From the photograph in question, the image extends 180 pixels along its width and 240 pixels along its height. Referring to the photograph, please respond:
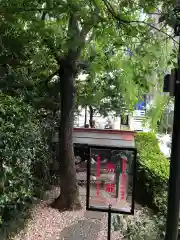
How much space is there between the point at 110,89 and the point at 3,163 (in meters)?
5.88

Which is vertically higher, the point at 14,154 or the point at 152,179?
the point at 14,154

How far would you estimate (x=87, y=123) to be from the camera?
14.0m

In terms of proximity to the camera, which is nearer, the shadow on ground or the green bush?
the green bush

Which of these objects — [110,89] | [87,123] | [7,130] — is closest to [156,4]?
[7,130]

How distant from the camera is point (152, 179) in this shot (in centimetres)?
706

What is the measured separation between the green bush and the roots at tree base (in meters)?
1.51

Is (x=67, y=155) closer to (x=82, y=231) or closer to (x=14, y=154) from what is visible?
(x=82, y=231)

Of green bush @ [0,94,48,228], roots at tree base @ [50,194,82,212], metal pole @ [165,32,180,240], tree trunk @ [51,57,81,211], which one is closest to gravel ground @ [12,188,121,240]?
roots at tree base @ [50,194,82,212]

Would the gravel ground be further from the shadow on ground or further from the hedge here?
the hedge

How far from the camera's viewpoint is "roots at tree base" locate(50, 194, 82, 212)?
700cm

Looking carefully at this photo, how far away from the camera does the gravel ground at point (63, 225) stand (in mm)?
5839

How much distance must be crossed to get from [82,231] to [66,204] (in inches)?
40.2

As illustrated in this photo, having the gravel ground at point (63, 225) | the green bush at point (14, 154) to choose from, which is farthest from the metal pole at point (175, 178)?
the gravel ground at point (63, 225)

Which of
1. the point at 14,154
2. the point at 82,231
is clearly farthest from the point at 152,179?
the point at 14,154
